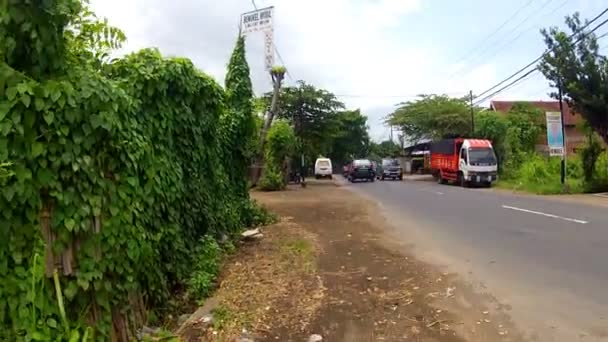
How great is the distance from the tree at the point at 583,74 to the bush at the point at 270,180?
557 inches

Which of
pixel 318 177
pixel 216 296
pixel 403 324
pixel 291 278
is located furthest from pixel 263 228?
pixel 318 177

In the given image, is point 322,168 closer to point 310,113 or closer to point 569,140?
point 310,113

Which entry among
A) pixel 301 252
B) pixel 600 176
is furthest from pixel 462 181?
pixel 301 252

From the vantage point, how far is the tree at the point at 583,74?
21812 millimetres

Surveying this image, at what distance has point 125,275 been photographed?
14.4 feet

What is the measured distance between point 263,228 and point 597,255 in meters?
7.01

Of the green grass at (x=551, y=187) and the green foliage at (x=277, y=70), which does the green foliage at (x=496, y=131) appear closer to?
the green grass at (x=551, y=187)

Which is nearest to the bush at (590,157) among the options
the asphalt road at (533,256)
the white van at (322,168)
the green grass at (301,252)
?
the asphalt road at (533,256)

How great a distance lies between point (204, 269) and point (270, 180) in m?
20.8

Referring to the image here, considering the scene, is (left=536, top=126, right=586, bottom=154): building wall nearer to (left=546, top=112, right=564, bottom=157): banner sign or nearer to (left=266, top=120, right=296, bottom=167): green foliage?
(left=546, top=112, right=564, bottom=157): banner sign

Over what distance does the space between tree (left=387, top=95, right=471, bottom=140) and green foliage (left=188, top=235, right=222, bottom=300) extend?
37.6 meters

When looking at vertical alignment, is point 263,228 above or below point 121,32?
below

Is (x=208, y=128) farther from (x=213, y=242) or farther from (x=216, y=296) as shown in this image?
(x=216, y=296)

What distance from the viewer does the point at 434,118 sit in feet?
141
